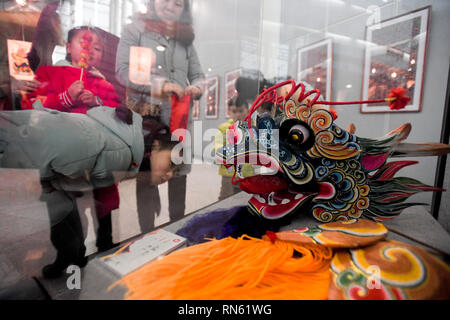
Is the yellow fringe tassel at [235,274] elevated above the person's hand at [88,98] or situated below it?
below

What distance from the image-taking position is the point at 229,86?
45.8 inches

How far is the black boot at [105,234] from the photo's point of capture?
0.52 meters

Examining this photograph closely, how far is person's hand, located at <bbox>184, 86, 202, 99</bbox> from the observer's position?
72cm

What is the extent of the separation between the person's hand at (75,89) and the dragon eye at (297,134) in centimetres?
54

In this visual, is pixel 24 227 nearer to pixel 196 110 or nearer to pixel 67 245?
pixel 67 245

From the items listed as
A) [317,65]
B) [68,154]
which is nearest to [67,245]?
[68,154]

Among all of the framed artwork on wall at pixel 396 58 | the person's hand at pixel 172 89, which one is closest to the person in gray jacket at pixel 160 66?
the person's hand at pixel 172 89

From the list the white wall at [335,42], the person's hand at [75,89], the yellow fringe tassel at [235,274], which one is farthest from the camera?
the white wall at [335,42]

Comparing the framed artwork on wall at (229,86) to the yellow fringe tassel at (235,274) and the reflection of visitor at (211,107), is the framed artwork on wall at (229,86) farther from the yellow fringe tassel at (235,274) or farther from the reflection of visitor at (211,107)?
the yellow fringe tassel at (235,274)

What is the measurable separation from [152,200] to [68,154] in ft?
1.03

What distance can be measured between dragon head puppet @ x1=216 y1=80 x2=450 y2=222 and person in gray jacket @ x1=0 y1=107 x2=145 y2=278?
1.01ft

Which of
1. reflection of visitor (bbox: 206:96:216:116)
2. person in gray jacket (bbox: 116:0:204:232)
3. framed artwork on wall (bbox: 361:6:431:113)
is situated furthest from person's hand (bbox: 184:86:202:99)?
framed artwork on wall (bbox: 361:6:431:113)
